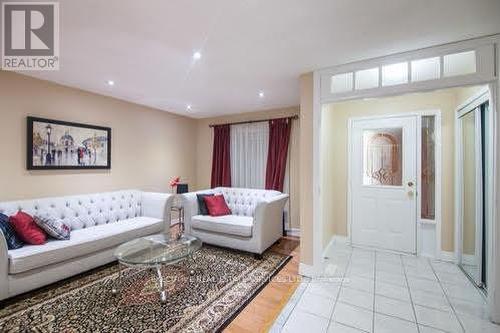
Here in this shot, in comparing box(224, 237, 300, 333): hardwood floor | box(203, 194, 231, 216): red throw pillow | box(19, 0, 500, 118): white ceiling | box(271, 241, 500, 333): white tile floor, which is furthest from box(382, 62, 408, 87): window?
box(203, 194, 231, 216): red throw pillow

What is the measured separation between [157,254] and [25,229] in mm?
1357

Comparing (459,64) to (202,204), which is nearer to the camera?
(459,64)

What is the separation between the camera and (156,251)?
257 cm

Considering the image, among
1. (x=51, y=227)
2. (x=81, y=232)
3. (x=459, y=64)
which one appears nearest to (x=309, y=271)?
(x=459, y=64)

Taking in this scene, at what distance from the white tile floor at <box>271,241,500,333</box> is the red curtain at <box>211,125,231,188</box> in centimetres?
279

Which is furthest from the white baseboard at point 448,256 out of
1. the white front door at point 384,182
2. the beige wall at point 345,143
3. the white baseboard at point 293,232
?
the white baseboard at point 293,232

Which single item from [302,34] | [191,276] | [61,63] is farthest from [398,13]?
[61,63]

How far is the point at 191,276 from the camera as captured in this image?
2.68 metres

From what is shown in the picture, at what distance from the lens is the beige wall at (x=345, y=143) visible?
3217 millimetres

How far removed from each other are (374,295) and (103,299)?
8.74 ft

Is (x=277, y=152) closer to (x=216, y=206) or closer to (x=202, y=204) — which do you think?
(x=216, y=206)

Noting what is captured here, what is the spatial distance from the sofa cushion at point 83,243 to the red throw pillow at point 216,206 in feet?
2.50

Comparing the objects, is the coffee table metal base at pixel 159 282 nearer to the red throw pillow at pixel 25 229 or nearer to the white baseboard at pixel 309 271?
the red throw pillow at pixel 25 229

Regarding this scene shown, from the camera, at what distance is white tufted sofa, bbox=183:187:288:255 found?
10.7 ft
